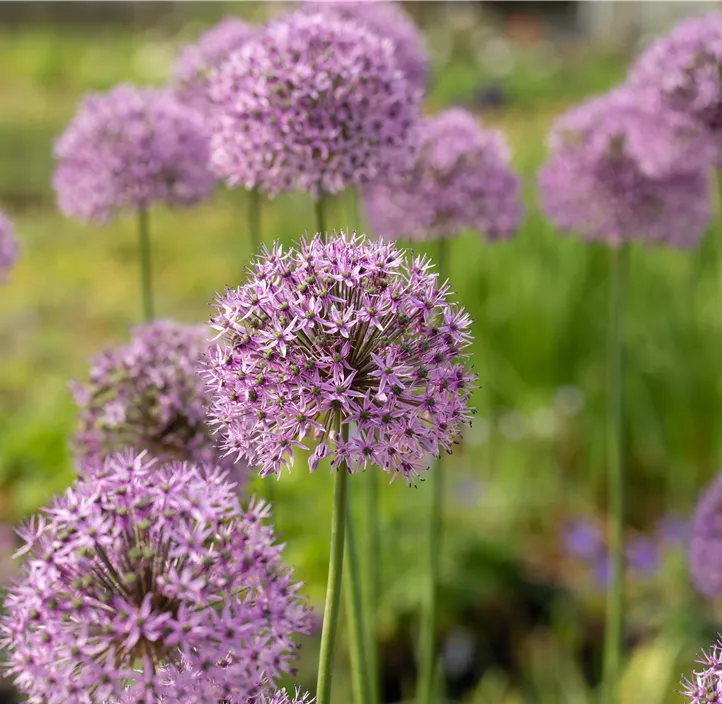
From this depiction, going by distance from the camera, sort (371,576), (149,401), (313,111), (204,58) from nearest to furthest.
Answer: (313,111) < (149,401) < (371,576) < (204,58)

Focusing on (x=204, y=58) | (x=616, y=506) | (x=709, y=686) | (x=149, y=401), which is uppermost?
(x=204, y=58)

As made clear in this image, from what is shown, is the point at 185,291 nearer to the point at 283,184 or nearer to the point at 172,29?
the point at 283,184

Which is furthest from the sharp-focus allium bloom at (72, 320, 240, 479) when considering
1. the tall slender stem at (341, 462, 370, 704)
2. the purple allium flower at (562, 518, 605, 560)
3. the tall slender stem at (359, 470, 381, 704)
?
the purple allium flower at (562, 518, 605, 560)

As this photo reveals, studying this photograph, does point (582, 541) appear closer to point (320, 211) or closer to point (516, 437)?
point (516, 437)

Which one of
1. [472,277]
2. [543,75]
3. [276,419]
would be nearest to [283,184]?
[276,419]

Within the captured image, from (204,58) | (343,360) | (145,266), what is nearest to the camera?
(343,360)

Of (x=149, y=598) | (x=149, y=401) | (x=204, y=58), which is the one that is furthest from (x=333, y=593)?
(x=204, y=58)

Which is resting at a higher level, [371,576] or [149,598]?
[149,598]

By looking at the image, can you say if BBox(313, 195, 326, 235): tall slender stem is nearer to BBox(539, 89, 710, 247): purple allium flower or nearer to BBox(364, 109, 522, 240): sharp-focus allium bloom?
BBox(364, 109, 522, 240): sharp-focus allium bloom

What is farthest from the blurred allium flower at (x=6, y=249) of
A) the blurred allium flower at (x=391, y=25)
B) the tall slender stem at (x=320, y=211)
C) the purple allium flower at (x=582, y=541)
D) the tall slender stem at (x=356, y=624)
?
the purple allium flower at (x=582, y=541)
